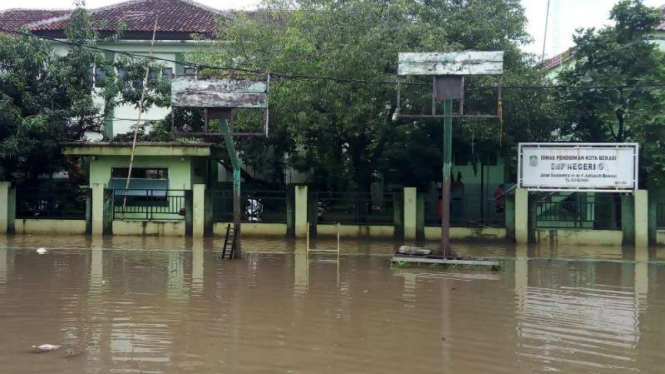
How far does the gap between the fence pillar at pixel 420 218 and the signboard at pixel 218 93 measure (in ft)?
27.2

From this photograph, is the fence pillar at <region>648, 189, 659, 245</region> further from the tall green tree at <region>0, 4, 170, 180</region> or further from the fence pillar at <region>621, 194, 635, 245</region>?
the tall green tree at <region>0, 4, 170, 180</region>

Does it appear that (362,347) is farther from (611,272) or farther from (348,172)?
(348,172)

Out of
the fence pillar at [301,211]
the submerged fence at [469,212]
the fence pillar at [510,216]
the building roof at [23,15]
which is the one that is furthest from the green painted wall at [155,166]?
the building roof at [23,15]

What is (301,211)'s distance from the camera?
63.5ft

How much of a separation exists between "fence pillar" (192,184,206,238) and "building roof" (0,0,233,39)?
9.80m

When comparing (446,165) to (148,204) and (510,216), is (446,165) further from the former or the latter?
(148,204)

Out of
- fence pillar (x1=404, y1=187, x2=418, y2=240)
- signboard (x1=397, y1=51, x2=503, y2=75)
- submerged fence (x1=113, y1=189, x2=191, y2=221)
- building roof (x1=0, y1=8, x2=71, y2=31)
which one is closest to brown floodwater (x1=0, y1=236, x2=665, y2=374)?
signboard (x1=397, y1=51, x2=503, y2=75)

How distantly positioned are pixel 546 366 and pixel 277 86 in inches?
532

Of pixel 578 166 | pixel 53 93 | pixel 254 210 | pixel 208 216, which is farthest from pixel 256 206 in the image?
pixel 578 166

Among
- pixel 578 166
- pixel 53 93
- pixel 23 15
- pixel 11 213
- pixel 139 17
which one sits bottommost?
pixel 11 213

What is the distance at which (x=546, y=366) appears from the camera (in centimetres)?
558

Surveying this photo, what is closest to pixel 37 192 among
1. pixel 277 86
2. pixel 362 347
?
pixel 277 86

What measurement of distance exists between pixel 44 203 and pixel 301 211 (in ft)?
29.6

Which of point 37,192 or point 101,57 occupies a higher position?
point 101,57
